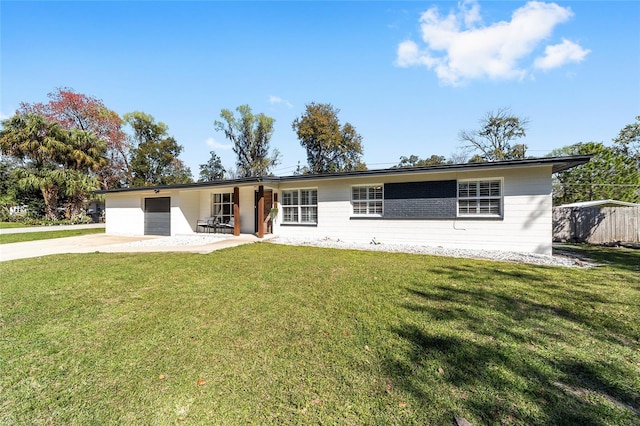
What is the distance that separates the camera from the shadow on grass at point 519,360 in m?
1.94

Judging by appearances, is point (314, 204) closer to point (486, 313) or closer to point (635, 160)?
point (486, 313)

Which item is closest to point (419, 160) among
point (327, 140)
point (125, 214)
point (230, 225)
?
point (327, 140)

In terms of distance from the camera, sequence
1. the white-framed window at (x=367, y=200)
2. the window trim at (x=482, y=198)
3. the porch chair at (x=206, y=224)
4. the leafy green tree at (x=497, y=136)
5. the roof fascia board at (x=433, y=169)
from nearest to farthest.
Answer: the roof fascia board at (x=433, y=169) → the window trim at (x=482, y=198) → the white-framed window at (x=367, y=200) → the porch chair at (x=206, y=224) → the leafy green tree at (x=497, y=136)

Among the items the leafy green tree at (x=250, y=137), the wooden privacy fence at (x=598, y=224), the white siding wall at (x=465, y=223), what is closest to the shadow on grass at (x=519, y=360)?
the white siding wall at (x=465, y=223)

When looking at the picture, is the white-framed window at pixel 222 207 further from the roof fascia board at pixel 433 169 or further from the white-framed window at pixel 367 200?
the white-framed window at pixel 367 200

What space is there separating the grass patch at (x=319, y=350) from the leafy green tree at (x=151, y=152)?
30.6 meters

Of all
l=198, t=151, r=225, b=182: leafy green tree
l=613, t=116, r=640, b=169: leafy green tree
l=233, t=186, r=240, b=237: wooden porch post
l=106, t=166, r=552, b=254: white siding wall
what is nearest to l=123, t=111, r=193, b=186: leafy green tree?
l=198, t=151, r=225, b=182: leafy green tree

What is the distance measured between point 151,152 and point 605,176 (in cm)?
4258

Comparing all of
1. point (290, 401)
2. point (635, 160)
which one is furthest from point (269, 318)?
point (635, 160)

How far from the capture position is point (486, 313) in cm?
362

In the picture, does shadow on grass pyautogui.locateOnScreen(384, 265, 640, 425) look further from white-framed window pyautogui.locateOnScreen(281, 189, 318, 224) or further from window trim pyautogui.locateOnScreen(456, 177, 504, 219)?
white-framed window pyautogui.locateOnScreen(281, 189, 318, 224)

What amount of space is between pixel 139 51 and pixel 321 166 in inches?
896

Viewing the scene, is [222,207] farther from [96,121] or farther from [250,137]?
[250,137]

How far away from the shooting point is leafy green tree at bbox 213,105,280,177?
34750 mm
